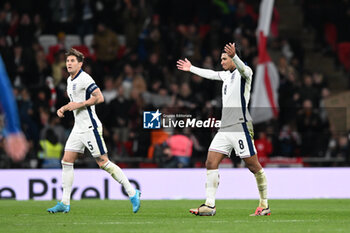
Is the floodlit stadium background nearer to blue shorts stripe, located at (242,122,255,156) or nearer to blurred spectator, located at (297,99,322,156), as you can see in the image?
blurred spectator, located at (297,99,322,156)

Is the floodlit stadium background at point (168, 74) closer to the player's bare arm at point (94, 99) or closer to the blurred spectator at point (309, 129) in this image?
the blurred spectator at point (309, 129)

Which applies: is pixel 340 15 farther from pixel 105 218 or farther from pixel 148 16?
pixel 105 218

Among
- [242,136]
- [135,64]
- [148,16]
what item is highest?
[148,16]

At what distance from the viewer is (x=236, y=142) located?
490 inches

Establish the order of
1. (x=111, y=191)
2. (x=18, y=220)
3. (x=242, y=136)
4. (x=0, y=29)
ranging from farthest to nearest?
(x=0, y=29) → (x=111, y=191) → (x=242, y=136) → (x=18, y=220)

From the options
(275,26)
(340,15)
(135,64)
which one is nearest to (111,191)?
(135,64)

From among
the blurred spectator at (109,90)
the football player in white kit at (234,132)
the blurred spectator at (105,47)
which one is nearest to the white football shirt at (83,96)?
the football player in white kit at (234,132)

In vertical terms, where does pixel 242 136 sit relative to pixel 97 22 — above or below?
below

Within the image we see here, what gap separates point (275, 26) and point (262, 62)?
3.98 metres

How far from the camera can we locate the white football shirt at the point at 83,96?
512 inches

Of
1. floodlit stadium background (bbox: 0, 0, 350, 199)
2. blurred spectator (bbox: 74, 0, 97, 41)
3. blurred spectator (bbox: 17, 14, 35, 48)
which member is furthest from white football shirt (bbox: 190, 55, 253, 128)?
blurred spectator (bbox: 74, 0, 97, 41)

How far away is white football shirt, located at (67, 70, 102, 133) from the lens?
12992mm

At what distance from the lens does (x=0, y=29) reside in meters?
24.3

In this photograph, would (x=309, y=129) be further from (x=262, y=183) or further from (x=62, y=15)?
(x=62, y=15)
